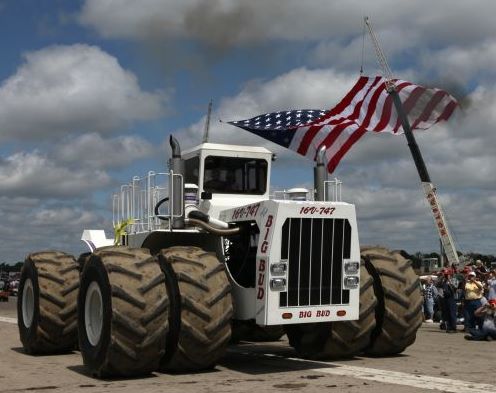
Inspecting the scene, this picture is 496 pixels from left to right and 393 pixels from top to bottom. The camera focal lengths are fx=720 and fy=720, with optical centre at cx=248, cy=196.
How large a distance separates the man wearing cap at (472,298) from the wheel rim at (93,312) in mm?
10530

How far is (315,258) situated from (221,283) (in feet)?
4.48

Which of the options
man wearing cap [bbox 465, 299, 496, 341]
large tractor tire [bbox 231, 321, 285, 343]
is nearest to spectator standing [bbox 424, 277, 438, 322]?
man wearing cap [bbox 465, 299, 496, 341]

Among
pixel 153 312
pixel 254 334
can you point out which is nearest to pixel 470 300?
pixel 254 334

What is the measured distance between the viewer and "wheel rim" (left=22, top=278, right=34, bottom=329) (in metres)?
12.6

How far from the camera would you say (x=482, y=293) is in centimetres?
1769

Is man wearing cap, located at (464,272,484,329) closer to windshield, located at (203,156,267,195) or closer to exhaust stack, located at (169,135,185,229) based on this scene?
windshield, located at (203,156,267,195)

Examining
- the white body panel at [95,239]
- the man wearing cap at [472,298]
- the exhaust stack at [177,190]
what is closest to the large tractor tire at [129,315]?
the exhaust stack at [177,190]

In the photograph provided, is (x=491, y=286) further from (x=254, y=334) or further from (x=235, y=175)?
(x=235, y=175)

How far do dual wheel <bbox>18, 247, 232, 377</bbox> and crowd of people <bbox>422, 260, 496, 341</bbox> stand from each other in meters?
8.27

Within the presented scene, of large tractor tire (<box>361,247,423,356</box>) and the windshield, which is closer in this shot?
large tractor tire (<box>361,247,423,356</box>)

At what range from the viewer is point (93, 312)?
1012 cm

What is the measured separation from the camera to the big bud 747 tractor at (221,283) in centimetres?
916

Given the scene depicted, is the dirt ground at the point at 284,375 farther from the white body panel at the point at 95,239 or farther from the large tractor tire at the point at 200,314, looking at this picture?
the white body panel at the point at 95,239

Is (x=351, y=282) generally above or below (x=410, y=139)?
below
